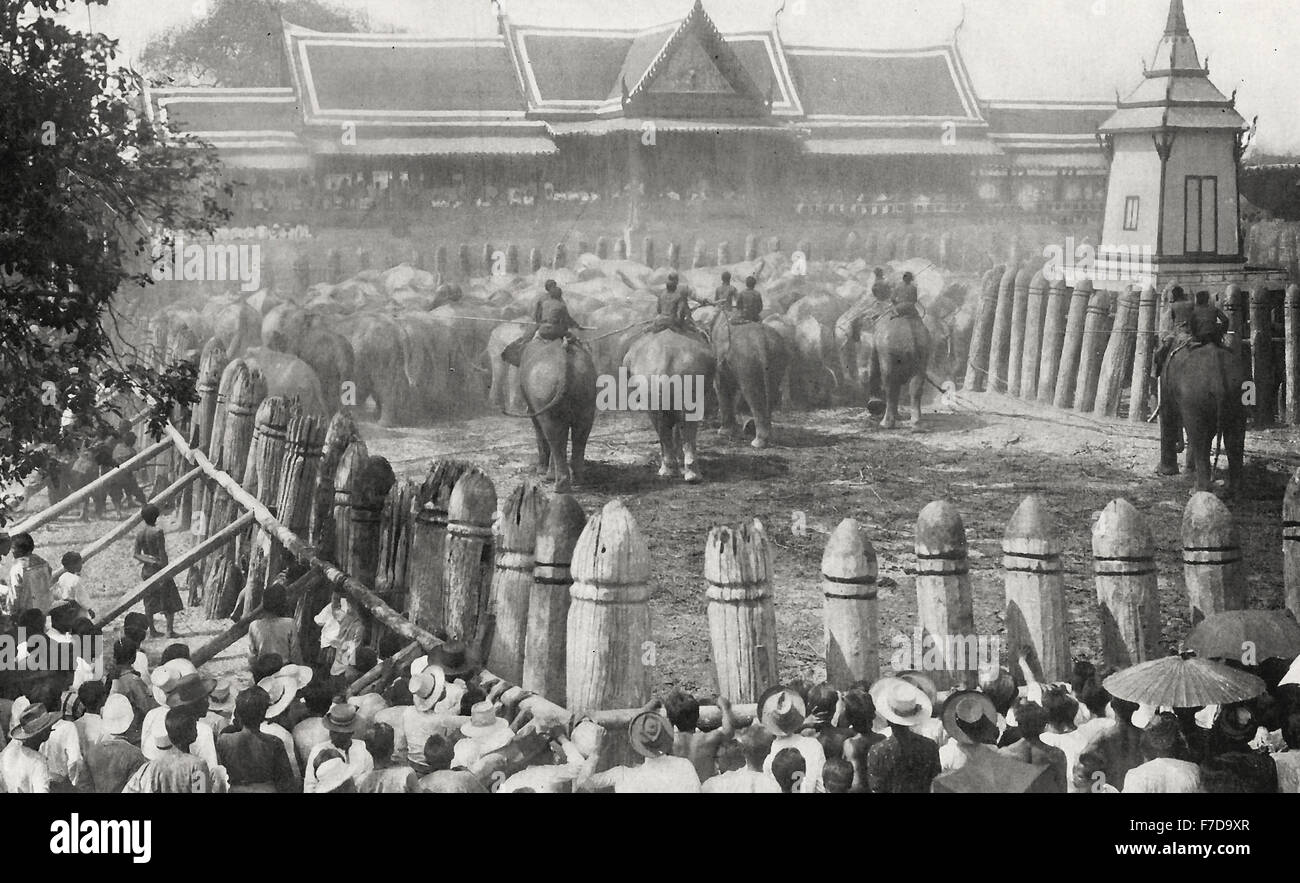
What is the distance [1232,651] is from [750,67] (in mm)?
4274

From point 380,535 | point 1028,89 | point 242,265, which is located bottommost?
point 380,535

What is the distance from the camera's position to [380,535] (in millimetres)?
7652

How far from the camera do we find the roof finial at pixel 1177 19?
846cm

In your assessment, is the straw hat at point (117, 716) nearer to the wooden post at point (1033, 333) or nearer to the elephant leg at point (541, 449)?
the elephant leg at point (541, 449)

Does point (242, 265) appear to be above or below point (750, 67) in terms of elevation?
below

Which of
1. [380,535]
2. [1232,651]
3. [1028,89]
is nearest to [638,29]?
[1028,89]

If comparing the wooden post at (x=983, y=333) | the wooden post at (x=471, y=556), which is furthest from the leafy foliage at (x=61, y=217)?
the wooden post at (x=983, y=333)

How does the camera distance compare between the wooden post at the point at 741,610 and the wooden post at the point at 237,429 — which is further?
the wooden post at the point at 237,429

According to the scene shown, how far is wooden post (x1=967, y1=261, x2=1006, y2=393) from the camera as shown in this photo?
30.0 ft

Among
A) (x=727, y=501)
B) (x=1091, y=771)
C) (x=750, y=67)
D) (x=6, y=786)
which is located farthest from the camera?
(x=750, y=67)

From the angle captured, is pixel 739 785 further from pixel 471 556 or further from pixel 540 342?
pixel 540 342

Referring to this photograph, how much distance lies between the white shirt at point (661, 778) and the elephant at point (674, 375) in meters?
2.53

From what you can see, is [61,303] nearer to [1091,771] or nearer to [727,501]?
[727,501]

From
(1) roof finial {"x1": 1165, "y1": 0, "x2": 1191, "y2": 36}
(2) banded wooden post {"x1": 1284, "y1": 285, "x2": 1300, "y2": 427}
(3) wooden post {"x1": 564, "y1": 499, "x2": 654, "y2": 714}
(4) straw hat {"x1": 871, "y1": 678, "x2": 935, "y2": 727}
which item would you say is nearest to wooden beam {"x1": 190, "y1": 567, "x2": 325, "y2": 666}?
(3) wooden post {"x1": 564, "y1": 499, "x2": 654, "y2": 714}
